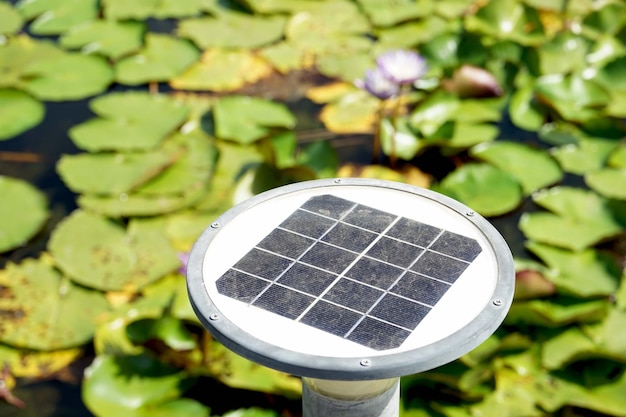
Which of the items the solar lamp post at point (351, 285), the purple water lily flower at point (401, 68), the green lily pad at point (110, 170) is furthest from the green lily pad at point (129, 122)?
the solar lamp post at point (351, 285)

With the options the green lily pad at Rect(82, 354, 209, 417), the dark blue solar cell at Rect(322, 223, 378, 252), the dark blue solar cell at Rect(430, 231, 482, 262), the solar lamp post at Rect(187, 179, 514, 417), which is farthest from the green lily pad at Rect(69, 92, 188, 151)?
the dark blue solar cell at Rect(430, 231, 482, 262)

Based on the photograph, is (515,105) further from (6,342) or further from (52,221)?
(6,342)

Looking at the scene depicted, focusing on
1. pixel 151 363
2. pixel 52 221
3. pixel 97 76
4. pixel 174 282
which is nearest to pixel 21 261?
pixel 52 221

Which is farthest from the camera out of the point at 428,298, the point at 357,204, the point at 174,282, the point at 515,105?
the point at 515,105

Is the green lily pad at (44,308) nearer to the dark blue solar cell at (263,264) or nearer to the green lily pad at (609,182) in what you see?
the dark blue solar cell at (263,264)

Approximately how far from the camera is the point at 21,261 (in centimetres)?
297

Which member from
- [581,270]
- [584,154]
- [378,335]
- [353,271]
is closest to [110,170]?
[581,270]

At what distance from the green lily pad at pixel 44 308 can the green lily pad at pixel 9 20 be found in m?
1.78

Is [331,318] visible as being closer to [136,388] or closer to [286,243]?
[286,243]

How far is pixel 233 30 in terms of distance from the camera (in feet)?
13.9

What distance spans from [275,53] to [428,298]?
2783 mm

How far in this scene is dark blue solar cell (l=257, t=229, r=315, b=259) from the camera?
1.59 meters

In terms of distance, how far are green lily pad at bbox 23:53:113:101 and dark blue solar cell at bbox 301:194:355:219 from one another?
2284 millimetres

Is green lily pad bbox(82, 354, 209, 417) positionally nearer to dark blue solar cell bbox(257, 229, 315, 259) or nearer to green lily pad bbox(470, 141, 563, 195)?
dark blue solar cell bbox(257, 229, 315, 259)
